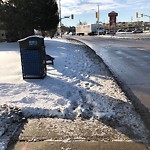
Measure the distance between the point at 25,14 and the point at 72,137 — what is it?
21331 millimetres

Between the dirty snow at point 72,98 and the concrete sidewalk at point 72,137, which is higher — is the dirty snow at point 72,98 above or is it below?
above

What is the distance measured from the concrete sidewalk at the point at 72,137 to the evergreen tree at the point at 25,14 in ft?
66.9

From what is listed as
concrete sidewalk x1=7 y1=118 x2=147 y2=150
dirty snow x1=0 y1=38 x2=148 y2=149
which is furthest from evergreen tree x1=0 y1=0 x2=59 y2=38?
concrete sidewalk x1=7 y1=118 x2=147 y2=150

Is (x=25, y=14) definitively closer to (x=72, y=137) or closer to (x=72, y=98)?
(x=72, y=98)

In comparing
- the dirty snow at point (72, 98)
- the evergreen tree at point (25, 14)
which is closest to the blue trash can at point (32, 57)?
the dirty snow at point (72, 98)

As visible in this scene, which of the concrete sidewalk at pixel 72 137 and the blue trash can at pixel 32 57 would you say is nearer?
the concrete sidewalk at pixel 72 137

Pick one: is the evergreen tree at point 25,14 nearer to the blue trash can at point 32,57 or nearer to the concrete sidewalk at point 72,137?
the blue trash can at point 32,57

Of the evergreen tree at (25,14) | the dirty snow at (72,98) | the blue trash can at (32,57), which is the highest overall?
the evergreen tree at (25,14)

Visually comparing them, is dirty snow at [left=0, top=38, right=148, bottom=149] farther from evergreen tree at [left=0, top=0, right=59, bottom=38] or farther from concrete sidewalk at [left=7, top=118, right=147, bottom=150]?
evergreen tree at [left=0, top=0, right=59, bottom=38]

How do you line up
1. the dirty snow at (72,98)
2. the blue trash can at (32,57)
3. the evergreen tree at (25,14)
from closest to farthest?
the dirty snow at (72,98) → the blue trash can at (32,57) → the evergreen tree at (25,14)

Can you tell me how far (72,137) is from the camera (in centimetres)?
558

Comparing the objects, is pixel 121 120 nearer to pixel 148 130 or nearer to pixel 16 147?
pixel 148 130

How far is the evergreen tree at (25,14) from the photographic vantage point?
1013 inches

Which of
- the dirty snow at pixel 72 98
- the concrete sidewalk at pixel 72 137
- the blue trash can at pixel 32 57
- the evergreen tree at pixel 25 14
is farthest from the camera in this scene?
the evergreen tree at pixel 25 14
